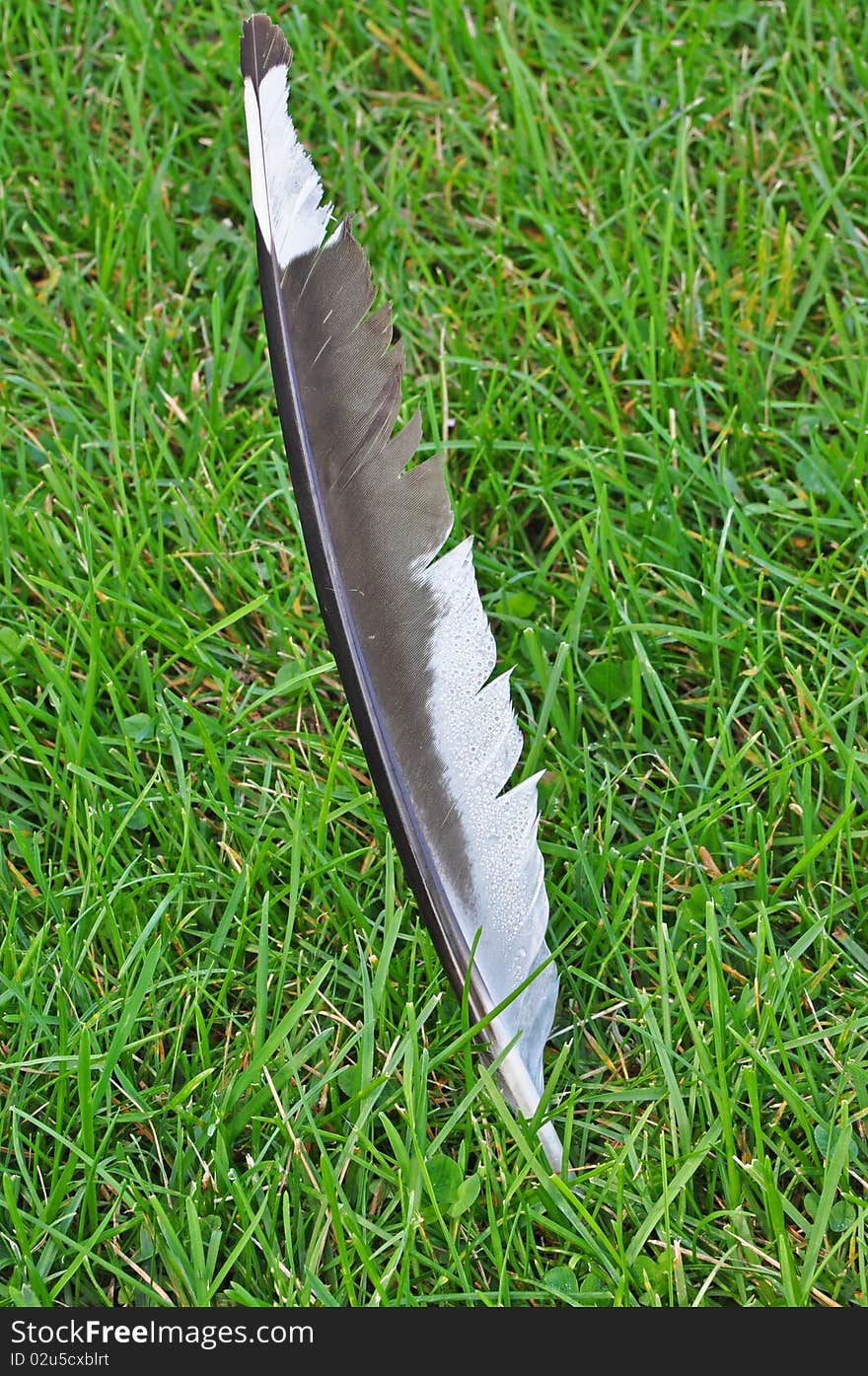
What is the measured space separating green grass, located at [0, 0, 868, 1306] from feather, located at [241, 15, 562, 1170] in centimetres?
12

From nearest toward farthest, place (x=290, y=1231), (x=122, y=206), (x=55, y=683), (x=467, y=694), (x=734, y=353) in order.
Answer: (x=290, y=1231)
(x=467, y=694)
(x=55, y=683)
(x=734, y=353)
(x=122, y=206)

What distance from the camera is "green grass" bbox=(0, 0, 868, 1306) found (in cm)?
149

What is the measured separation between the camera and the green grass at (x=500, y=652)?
149cm

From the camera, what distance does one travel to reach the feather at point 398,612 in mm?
1517

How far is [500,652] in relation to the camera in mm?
1968

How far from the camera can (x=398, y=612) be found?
1560mm

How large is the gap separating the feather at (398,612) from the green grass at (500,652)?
117mm

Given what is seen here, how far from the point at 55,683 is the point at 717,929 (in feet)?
3.26

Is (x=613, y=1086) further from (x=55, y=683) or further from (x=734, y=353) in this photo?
(x=734, y=353)

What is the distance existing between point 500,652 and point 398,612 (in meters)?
0.43

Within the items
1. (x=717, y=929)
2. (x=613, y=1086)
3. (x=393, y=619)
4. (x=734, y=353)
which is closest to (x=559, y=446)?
(x=734, y=353)

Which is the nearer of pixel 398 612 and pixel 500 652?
pixel 398 612

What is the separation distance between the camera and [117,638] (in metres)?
1.98

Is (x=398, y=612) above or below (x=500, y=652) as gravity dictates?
above
